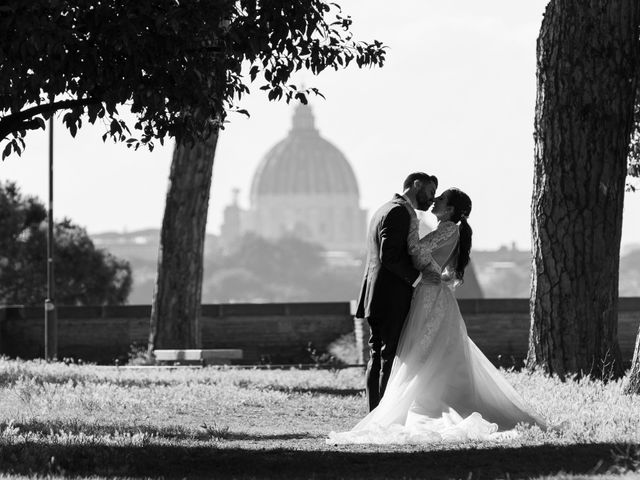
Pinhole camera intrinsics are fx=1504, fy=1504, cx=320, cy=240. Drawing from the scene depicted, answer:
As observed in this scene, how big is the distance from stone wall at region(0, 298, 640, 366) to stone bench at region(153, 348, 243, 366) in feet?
16.9

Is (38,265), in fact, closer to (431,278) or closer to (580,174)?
(580,174)

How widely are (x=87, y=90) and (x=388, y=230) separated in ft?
7.41

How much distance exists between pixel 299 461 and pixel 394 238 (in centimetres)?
187

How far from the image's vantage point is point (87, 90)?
10.2 m

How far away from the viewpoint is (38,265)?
46031 mm

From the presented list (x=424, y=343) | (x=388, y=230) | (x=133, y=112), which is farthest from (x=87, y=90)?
(x=424, y=343)

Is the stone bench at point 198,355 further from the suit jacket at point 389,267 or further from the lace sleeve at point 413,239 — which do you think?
the lace sleeve at point 413,239

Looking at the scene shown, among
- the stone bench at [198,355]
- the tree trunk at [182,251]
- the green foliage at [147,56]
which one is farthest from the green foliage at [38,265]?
the green foliage at [147,56]

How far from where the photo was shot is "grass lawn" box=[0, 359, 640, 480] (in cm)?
856

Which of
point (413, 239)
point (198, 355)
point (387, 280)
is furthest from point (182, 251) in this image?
point (413, 239)

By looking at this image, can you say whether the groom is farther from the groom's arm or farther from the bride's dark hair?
the bride's dark hair

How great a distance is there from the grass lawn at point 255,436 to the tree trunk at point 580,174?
2.26 feet

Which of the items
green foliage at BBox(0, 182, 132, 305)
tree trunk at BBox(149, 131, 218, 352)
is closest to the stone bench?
tree trunk at BBox(149, 131, 218, 352)

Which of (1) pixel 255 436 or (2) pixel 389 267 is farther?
(1) pixel 255 436
